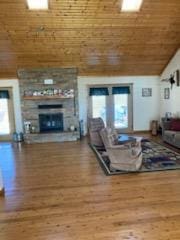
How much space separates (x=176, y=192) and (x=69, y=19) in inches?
186

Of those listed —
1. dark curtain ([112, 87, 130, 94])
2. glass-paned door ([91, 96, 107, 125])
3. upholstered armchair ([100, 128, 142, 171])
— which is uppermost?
dark curtain ([112, 87, 130, 94])

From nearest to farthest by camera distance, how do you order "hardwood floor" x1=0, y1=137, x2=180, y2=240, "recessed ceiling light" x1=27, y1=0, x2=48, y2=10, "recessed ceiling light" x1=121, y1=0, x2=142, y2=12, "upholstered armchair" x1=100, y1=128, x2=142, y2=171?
1. "hardwood floor" x1=0, y1=137, x2=180, y2=240
2. "upholstered armchair" x1=100, y1=128, x2=142, y2=171
3. "recessed ceiling light" x1=27, y1=0, x2=48, y2=10
4. "recessed ceiling light" x1=121, y1=0, x2=142, y2=12

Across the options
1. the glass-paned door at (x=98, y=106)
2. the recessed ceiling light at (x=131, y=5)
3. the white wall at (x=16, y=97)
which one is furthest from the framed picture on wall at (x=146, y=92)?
the white wall at (x=16, y=97)

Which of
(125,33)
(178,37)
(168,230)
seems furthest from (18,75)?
(168,230)

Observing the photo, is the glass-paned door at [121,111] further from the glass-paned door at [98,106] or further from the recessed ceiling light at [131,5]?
the recessed ceiling light at [131,5]

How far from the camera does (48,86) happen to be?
9.08 m

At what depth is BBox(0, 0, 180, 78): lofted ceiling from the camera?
19.6 ft

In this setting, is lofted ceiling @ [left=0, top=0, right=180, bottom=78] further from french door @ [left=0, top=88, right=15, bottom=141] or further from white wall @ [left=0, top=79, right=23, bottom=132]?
french door @ [left=0, top=88, right=15, bottom=141]

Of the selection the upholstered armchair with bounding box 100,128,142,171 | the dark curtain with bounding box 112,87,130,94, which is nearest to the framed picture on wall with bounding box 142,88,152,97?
the dark curtain with bounding box 112,87,130,94

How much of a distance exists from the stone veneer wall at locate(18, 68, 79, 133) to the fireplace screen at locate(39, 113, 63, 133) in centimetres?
14

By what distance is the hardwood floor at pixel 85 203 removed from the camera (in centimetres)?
310

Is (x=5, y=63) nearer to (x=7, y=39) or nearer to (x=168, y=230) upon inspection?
(x=7, y=39)

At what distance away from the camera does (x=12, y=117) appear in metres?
9.34

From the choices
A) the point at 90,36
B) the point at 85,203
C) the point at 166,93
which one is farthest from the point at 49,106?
the point at 85,203
